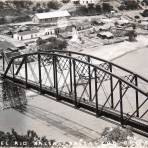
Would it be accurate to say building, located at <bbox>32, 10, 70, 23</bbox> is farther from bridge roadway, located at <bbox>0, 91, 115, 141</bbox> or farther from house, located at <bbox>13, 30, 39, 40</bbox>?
bridge roadway, located at <bbox>0, 91, 115, 141</bbox>

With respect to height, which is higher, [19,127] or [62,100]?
[62,100]

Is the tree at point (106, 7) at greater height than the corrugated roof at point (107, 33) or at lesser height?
greater

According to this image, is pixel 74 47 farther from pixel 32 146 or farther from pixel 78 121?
pixel 32 146

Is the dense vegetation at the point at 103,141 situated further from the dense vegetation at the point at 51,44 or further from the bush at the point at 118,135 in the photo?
the dense vegetation at the point at 51,44

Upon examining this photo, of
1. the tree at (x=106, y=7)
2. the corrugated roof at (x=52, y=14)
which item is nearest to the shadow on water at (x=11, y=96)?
the corrugated roof at (x=52, y=14)

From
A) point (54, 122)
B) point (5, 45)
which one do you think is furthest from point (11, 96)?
point (5, 45)

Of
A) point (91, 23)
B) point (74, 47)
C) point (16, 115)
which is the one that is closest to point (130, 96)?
point (16, 115)
